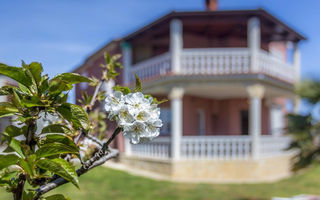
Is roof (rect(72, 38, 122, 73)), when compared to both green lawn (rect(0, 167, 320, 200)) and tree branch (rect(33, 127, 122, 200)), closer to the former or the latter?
green lawn (rect(0, 167, 320, 200))

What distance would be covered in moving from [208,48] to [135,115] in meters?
11.7

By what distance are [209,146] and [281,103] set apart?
879 centimetres

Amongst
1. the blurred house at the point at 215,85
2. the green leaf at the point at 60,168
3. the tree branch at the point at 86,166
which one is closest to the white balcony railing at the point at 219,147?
the blurred house at the point at 215,85

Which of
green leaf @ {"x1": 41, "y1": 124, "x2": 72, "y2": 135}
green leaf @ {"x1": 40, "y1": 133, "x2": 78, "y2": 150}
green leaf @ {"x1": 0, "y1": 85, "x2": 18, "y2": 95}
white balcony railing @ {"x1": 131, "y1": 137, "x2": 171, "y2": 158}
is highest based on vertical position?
→ green leaf @ {"x1": 0, "y1": 85, "x2": 18, "y2": 95}

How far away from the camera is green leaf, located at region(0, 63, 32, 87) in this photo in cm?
96

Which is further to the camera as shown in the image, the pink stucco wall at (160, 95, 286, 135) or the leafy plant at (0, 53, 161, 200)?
the pink stucco wall at (160, 95, 286, 135)

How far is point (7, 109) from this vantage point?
1.00 metres

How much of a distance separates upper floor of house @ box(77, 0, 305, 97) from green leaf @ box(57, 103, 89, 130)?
1009 cm

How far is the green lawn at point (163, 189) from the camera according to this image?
332 inches

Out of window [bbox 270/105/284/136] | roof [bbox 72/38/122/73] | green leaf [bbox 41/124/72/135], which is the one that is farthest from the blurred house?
green leaf [bbox 41/124/72/135]

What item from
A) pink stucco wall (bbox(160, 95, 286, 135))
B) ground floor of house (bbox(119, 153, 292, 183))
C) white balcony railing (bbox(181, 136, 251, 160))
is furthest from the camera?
pink stucco wall (bbox(160, 95, 286, 135))

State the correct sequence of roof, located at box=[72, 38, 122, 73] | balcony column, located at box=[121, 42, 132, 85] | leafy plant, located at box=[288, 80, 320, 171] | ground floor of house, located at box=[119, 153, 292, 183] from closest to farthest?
1. leafy plant, located at box=[288, 80, 320, 171]
2. ground floor of house, located at box=[119, 153, 292, 183]
3. balcony column, located at box=[121, 42, 132, 85]
4. roof, located at box=[72, 38, 122, 73]

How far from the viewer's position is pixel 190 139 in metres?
11.3

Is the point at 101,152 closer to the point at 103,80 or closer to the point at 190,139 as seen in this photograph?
the point at 103,80
